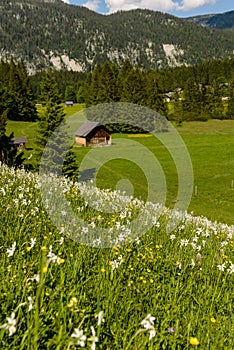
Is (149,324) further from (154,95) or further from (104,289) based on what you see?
(154,95)

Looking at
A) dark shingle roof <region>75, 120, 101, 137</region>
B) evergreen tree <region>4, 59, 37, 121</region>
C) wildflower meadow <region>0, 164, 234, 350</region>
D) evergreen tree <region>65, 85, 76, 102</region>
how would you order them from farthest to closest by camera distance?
evergreen tree <region>65, 85, 76, 102</region>
evergreen tree <region>4, 59, 37, 121</region>
dark shingle roof <region>75, 120, 101, 137</region>
wildflower meadow <region>0, 164, 234, 350</region>

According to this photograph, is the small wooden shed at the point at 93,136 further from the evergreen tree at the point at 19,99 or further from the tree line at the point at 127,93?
Answer: the evergreen tree at the point at 19,99

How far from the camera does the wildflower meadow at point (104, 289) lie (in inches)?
93.5

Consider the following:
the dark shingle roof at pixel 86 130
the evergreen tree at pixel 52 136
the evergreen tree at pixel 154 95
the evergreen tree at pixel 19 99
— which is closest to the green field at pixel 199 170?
the evergreen tree at pixel 52 136

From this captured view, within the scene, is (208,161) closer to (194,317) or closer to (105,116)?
(105,116)

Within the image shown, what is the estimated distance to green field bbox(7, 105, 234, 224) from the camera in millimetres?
36531

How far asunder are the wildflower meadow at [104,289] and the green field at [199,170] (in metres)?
15.0

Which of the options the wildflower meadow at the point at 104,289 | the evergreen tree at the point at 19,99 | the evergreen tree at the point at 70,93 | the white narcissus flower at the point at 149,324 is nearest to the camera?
the white narcissus flower at the point at 149,324

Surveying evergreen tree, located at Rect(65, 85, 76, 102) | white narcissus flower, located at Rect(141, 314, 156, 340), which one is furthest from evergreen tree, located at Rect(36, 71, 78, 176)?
evergreen tree, located at Rect(65, 85, 76, 102)

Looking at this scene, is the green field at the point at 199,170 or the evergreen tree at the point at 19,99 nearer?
the green field at the point at 199,170

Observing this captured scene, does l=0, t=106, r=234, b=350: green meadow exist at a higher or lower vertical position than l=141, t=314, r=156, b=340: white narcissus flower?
lower

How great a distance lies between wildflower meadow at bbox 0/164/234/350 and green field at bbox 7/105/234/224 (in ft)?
49.1

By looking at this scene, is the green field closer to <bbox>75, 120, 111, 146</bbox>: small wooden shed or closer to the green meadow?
<bbox>75, 120, 111, 146</bbox>: small wooden shed

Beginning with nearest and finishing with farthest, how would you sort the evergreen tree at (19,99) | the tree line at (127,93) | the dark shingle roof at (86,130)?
the dark shingle roof at (86,130), the tree line at (127,93), the evergreen tree at (19,99)
